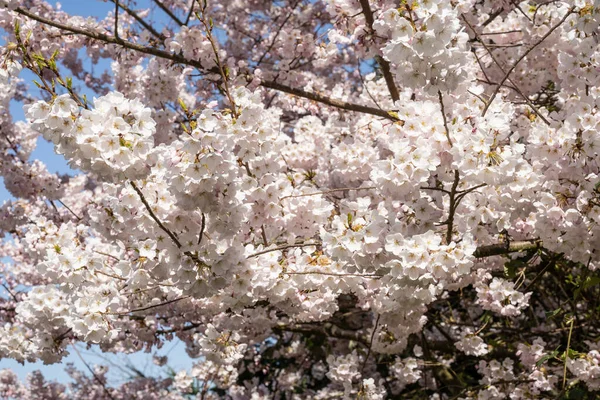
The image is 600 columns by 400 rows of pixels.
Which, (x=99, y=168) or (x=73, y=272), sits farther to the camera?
(x=73, y=272)

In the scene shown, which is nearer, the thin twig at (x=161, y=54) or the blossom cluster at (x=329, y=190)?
the blossom cluster at (x=329, y=190)

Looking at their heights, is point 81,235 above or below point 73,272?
above

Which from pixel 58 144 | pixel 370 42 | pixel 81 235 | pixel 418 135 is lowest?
pixel 418 135

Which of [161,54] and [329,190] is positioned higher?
[161,54]

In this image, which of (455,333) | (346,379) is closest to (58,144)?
(346,379)

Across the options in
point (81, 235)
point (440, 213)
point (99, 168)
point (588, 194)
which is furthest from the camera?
point (81, 235)

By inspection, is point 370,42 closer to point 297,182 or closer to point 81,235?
point 297,182

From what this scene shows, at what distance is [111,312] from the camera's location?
3.54m

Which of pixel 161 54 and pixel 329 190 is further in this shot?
A: pixel 161 54

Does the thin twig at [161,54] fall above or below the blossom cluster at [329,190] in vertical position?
above

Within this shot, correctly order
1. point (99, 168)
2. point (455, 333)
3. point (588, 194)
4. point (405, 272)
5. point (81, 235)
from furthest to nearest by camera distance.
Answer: point (455, 333)
point (81, 235)
point (588, 194)
point (405, 272)
point (99, 168)

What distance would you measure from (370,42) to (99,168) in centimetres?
220

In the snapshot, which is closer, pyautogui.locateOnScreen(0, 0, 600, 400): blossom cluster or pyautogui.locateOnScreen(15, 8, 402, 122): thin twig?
pyautogui.locateOnScreen(0, 0, 600, 400): blossom cluster

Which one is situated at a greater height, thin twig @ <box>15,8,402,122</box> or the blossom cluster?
thin twig @ <box>15,8,402,122</box>
